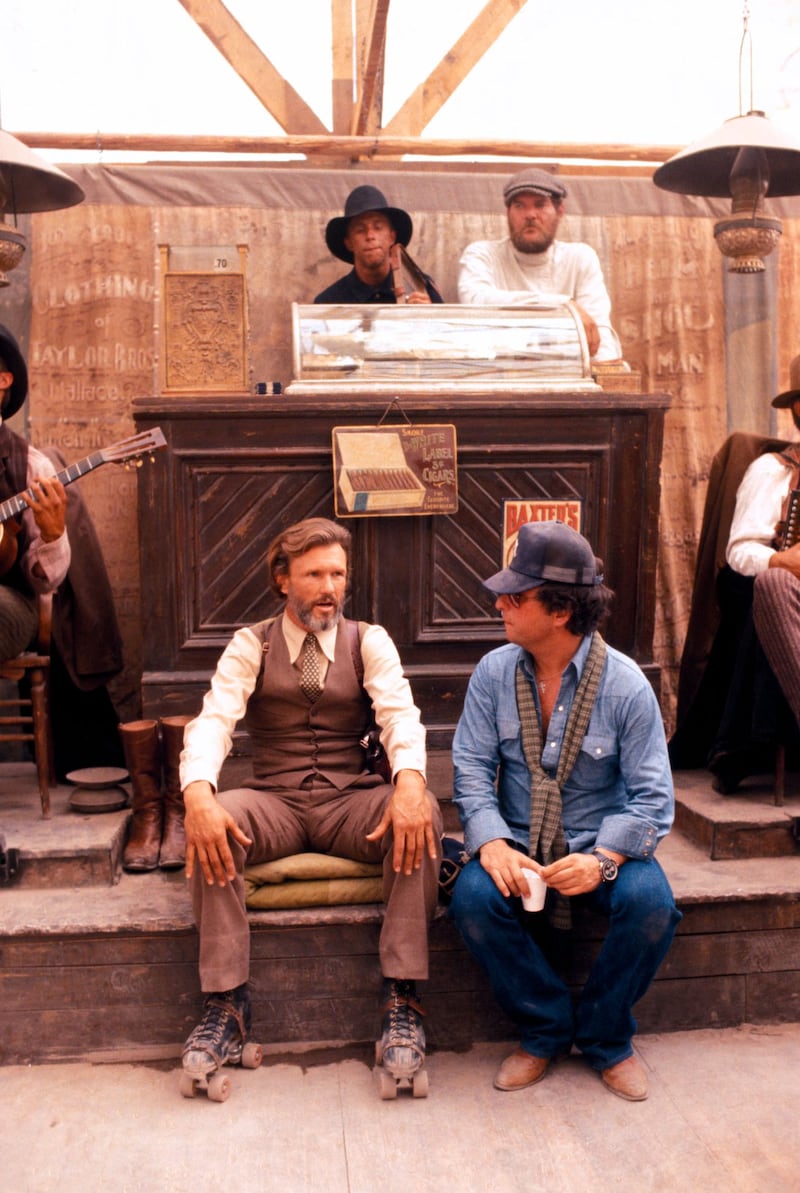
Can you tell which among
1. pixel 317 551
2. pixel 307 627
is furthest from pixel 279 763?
pixel 317 551

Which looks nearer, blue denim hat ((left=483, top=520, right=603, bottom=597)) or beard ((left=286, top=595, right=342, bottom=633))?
blue denim hat ((left=483, top=520, right=603, bottom=597))

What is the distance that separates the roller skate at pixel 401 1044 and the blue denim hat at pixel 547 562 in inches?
47.0

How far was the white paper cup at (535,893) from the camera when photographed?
119 inches

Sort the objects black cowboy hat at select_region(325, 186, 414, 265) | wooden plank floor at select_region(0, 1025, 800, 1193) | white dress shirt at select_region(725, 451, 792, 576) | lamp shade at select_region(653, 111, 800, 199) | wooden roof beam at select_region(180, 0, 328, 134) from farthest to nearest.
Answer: wooden roof beam at select_region(180, 0, 328, 134) → black cowboy hat at select_region(325, 186, 414, 265) → lamp shade at select_region(653, 111, 800, 199) → white dress shirt at select_region(725, 451, 792, 576) → wooden plank floor at select_region(0, 1025, 800, 1193)

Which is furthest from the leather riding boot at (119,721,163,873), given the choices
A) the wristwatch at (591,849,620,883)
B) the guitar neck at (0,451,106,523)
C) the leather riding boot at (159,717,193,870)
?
the wristwatch at (591,849,620,883)

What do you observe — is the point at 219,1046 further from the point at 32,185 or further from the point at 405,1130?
the point at 32,185

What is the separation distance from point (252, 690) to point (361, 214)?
9.04ft

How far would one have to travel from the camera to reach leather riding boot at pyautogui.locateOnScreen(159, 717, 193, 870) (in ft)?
12.5

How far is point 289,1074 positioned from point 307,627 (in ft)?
4.27

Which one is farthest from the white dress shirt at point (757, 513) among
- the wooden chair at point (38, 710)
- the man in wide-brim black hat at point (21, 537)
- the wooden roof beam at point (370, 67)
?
the wooden roof beam at point (370, 67)

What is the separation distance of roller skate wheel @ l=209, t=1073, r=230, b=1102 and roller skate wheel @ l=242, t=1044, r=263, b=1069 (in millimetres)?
138

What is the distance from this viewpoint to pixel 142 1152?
2881 mm

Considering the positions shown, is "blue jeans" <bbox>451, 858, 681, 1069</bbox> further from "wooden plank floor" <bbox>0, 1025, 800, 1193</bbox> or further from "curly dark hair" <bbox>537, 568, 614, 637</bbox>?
"curly dark hair" <bbox>537, 568, 614, 637</bbox>

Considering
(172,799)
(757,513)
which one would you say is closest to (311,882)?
(172,799)
